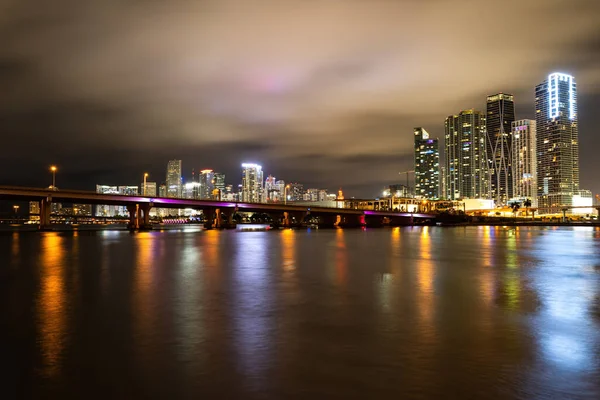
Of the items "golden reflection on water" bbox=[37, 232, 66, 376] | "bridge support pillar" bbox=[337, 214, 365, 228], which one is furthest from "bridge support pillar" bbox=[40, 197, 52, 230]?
"bridge support pillar" bbox=[337, 214, 365, 228]

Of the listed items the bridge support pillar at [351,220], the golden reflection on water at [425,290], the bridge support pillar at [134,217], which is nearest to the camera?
the golden reflection on water at [425,290]

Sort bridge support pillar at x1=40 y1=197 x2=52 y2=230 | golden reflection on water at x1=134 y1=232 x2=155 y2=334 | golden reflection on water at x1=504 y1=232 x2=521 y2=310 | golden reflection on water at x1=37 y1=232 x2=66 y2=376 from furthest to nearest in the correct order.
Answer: bridge support pillar at x1=40 y1=197 x2=52 y2=230 < golden reflection on water at x1=504 y1=232 x2=521 y2=310 < golden reflection on water at x1=134 y1=232 x2=155 y2=334 < golden reflection on water at x1=37 y1=232 x2=66 y2=376

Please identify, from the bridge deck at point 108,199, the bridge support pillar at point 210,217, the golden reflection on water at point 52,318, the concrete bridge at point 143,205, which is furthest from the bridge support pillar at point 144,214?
the golden reflection on water at point 52,318

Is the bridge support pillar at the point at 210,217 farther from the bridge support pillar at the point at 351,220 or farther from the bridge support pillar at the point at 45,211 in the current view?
the bridge support pillar at the point at 351,220

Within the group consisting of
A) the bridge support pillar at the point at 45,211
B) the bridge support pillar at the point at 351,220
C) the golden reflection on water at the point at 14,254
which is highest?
the bridge support pillar at the point at 45,211

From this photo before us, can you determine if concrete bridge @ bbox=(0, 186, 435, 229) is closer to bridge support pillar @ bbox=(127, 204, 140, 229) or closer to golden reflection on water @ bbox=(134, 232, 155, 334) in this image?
bridge support pillar @ bbox=(127, 204, 140, 229)

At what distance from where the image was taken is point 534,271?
83.8 ft

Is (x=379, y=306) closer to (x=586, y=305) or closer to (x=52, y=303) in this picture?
(x=586, y=305)

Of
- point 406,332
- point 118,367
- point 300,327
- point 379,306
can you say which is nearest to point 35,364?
point 118,367

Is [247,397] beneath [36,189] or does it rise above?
beneath

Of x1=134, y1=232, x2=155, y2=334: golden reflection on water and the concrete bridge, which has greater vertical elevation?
the concrete bridge

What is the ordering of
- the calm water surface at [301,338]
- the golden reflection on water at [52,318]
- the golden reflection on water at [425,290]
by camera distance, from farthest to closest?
the golden reflection on water at [425,290] < the golden reflection on water at [52,318] < the calm water surface at [301,338]

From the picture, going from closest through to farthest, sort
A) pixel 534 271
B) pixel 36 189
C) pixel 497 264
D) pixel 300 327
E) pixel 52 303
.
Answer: pixel 300 327 → pixel 52 303 → pixel 534 271 → pixel 497 264 → pixel 36 189

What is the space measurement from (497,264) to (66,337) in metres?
26.8
